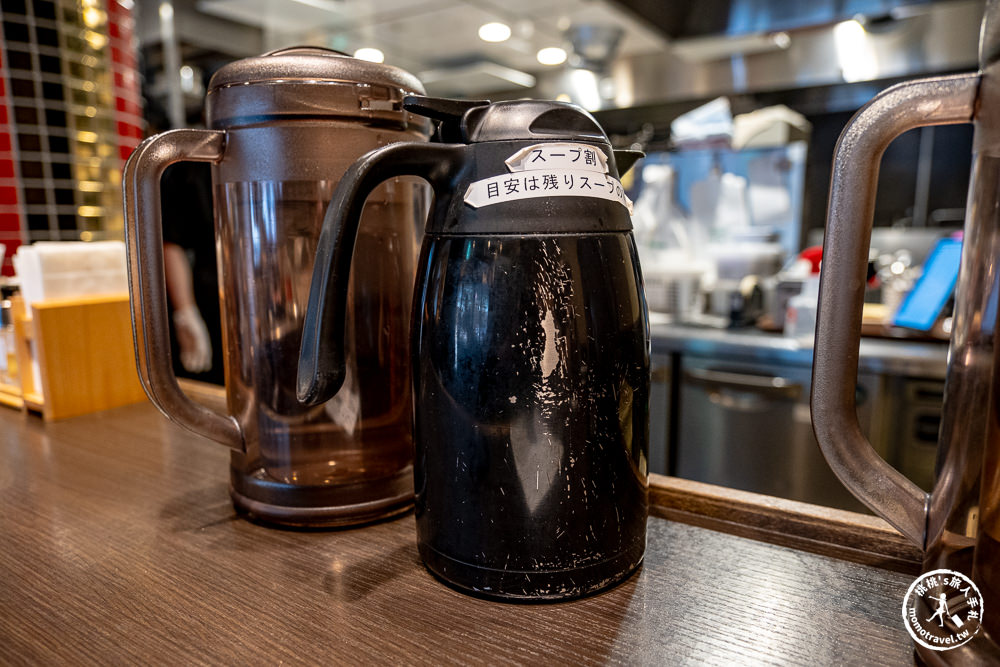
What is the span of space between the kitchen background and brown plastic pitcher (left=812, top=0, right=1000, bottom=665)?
1.65 meters

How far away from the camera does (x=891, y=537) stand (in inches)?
20.0

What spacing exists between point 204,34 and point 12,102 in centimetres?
299

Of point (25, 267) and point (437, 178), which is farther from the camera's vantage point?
point (25, 267)

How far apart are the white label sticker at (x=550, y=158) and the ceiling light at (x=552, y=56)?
450 cm

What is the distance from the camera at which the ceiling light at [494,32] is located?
415cm

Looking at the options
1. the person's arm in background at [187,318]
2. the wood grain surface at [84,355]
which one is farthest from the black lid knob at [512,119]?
the person's arm in background at [187,318]

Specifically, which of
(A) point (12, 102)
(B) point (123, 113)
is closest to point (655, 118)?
(B) point (123, 113)

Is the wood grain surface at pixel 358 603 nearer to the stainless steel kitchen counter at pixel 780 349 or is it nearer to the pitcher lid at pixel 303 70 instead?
the pitcher lid at pixel 303 70

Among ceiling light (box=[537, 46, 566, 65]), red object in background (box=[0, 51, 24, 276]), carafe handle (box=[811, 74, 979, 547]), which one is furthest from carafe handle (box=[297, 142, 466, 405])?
ceiling light (box=[537, 46, 566, 65])

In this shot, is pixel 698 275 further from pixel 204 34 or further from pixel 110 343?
pixel 204 34

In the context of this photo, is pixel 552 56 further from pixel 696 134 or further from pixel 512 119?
pixel 512 119

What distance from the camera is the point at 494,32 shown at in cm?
428

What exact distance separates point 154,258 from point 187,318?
1878 mm

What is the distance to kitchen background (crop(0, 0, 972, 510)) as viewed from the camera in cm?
176
